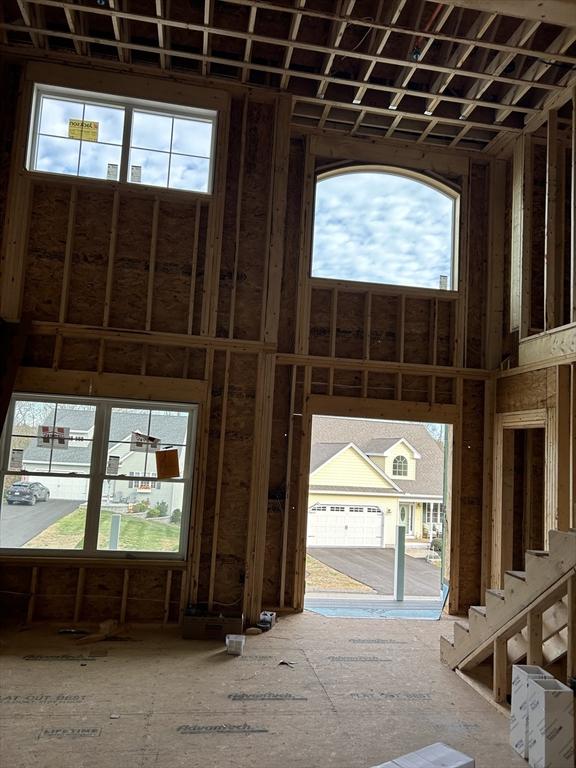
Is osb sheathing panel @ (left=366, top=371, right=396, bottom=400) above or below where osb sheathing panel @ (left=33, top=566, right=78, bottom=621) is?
above

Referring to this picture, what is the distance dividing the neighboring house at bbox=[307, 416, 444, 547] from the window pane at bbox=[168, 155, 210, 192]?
901cm

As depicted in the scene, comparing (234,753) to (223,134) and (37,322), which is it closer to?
(37,322)

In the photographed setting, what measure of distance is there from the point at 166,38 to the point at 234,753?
6.88 m

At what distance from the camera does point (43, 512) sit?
6.17 meters

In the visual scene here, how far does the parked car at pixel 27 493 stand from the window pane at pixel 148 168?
12.1 ft

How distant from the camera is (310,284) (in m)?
7.47

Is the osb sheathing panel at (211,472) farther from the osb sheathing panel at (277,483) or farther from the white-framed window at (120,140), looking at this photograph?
the white-framed window at (120,140)

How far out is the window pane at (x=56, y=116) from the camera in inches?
263

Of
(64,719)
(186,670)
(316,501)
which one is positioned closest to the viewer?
(64,719)

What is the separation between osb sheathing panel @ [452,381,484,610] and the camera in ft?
24.5

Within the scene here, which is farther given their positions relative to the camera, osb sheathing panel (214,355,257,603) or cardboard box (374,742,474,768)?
osb sheathing panel (214,355,257,603)

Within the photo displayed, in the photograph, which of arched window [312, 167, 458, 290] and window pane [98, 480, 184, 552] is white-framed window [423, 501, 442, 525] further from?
window pane [98, 480, 184, 552]

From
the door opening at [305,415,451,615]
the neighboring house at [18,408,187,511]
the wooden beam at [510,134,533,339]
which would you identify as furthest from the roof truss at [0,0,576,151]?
the door opening at [305,415,451,615]

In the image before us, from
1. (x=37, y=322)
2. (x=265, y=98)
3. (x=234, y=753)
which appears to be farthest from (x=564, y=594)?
(x=265, y=98)
